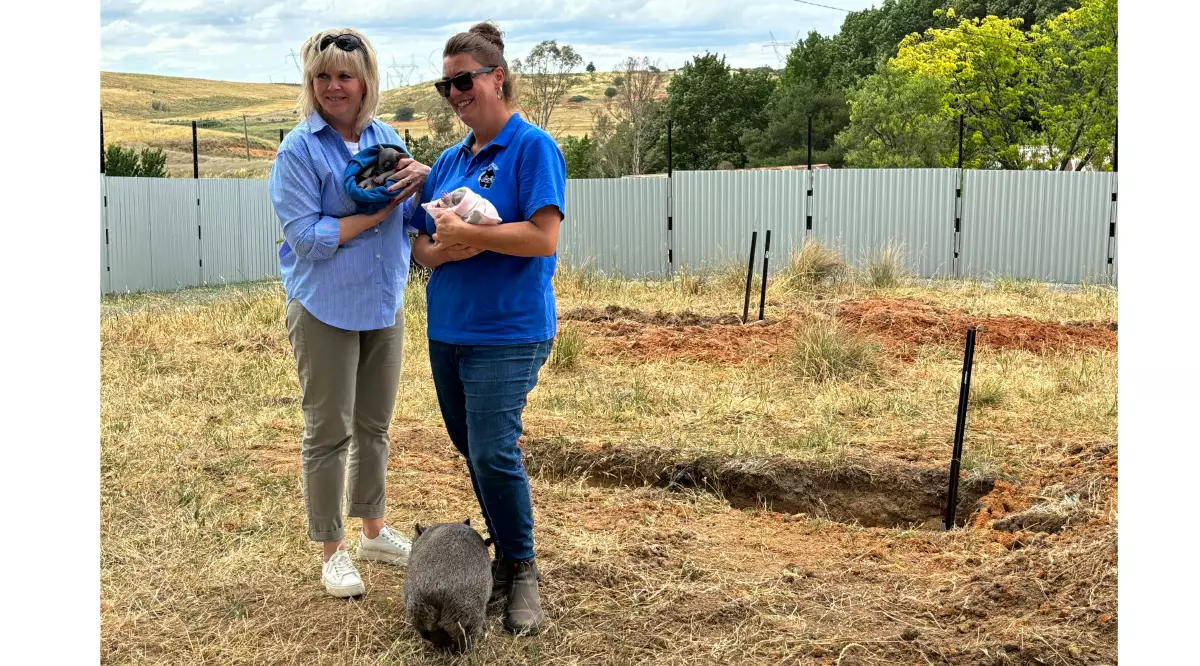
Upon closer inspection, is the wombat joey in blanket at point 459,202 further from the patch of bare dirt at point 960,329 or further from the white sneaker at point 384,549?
the patch of bare dirt at point 960,329

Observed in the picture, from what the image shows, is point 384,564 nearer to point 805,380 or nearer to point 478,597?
point 478,597

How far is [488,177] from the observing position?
2.89 meters

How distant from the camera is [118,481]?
15.6 feet

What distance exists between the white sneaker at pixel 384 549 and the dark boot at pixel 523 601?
2.02 ft

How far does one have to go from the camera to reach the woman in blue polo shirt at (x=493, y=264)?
2.82 meters

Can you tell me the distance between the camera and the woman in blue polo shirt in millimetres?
2824

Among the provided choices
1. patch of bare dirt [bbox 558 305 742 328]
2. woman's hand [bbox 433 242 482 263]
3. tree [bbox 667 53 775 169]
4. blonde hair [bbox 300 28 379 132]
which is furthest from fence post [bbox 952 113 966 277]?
tree [bbox 667 53 775 169]

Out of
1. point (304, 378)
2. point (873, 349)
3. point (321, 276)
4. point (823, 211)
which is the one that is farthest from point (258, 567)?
point (823, 211)

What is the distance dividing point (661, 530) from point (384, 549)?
1.12 meters

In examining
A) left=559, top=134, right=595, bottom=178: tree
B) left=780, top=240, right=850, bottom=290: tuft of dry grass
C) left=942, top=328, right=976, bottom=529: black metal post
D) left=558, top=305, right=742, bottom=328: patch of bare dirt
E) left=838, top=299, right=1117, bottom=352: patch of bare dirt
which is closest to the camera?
left=942, top=328, right=976, bottom=529: black metal post

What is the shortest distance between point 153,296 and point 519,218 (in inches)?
476

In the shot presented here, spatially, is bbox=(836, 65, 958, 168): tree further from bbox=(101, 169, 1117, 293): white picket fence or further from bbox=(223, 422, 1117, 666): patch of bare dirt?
bbox=(223, 422, 1117, 666): patch of bare dirt

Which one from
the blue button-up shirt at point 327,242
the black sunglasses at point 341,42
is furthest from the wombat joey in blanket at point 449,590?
the black sunglasses at point 341,42

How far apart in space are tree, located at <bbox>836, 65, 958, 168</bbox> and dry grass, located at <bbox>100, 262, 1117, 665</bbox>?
51.3 feet
